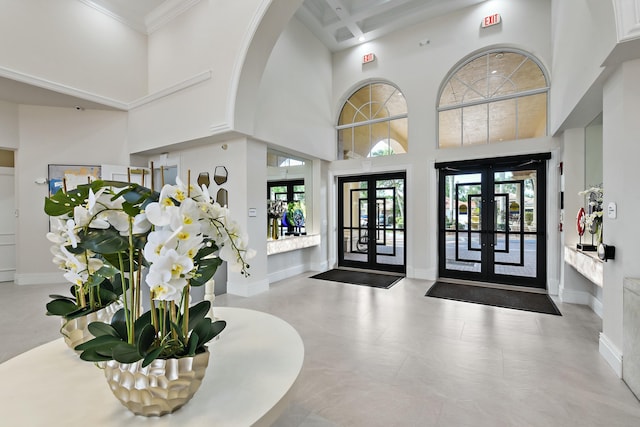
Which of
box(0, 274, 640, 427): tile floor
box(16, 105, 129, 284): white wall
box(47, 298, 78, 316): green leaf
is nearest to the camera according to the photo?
box(47, 298, 78, 316): green leaf

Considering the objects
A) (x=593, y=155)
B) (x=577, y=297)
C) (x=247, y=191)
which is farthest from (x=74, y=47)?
(x=577, y=297)

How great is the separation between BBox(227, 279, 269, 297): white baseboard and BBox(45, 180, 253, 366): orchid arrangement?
3.58 metres

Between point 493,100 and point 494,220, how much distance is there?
2119mm

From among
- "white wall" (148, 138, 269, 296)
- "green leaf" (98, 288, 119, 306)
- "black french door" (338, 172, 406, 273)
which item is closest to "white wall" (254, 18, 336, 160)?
"white wall" (148, 138, 269, 296)

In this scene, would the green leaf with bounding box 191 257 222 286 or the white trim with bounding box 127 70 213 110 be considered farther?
the white trim with bounding box 127 70 213 110

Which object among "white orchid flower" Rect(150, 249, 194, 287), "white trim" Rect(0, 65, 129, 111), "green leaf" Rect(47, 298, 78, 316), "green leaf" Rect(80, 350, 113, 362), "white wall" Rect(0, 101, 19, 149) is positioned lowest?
"green leaf" Rect(80, 350, 113, 362)

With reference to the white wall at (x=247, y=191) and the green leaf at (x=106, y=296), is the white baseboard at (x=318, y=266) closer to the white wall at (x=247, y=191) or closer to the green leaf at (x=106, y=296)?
the white wall at (x=247, y=191)

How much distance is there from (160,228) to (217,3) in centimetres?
507

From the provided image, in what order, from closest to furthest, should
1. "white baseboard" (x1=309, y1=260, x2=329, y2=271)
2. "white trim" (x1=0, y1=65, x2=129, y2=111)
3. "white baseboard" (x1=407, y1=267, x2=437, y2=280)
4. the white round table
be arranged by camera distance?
the white round table < "white trim" (x1=0, y1=65, x2=129, y2=111) < "white baseboard" (x1=407, y1=267, x2=437, y2=280) < "white baseboard" (x1=309, y1=260, x2=329, y2=271)

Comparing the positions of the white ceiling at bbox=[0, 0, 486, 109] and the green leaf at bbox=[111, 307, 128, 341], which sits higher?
the white ceiling at bbox=[0, 0, 486, 109]

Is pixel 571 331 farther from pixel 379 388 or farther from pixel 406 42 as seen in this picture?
pixel 406 42

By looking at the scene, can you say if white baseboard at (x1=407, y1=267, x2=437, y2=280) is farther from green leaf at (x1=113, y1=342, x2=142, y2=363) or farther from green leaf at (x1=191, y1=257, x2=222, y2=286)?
green leaf at (x1=113, y1=342, x2=142, y2=363)

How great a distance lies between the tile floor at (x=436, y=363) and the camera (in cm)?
186

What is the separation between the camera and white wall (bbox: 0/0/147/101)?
438 cm
